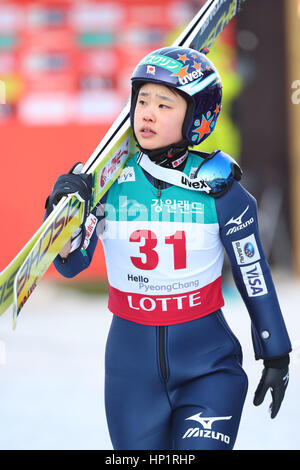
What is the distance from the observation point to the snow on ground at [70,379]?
4.20m

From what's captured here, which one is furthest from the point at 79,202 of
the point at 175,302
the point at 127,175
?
the point at 175,302

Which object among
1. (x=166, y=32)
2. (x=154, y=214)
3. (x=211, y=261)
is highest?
(x=154, y=214)

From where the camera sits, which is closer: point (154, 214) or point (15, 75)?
point (154, 214)

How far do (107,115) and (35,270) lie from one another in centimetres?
728

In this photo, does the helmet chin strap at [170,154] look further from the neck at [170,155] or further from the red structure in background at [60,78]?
the red structure in background at [60,78]

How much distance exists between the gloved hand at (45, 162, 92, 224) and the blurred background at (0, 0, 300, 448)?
6652 millimetres

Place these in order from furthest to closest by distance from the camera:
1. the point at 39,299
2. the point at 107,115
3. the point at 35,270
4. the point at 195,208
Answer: the point at 107,115, the point at 39,299, the point at 195,208, the point at 35,270

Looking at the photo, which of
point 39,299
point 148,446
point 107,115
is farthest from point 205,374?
point 107,115

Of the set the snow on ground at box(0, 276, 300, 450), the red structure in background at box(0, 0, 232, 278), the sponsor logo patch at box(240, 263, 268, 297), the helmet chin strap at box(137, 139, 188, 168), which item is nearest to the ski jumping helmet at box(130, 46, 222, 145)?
the helmet chin strap at box(137, 139, 188, 168)

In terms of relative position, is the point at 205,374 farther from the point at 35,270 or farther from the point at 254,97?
the point at 254,97

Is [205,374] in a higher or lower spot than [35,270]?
lower

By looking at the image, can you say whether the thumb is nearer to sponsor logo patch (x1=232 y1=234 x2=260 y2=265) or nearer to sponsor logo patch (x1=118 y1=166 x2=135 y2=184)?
sponsor logo patch (x1=232 y1=234 x2=260 y2=265)

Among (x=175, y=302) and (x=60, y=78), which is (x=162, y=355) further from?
(x=60, y=78)

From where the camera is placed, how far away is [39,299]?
8.29m
